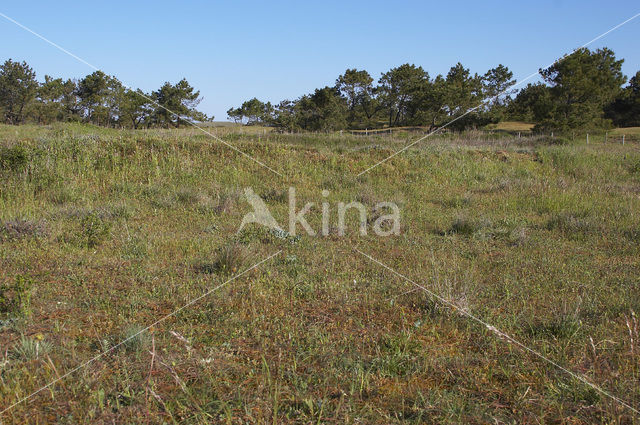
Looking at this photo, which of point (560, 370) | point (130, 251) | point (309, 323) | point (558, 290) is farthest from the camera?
point (130, 251)

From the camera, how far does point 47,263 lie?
5098 millimetres

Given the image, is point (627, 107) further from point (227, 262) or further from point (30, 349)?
point (30, 349)

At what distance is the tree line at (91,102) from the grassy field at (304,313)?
4085 cm

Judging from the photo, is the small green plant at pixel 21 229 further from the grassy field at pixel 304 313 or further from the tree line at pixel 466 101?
the tree line at pixel 466 101

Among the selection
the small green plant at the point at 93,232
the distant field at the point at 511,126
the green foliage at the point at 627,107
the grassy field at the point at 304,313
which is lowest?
the grassy field at the point at 304,313

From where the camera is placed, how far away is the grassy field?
8.86ft

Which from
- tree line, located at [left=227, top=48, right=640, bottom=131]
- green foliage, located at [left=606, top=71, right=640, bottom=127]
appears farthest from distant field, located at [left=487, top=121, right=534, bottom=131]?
green foliage, located at [left=606, top=71, right=640, bottom=127]

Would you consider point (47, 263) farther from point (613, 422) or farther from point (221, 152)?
point (221, 152)

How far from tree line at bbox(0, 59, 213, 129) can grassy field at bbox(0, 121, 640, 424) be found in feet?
134

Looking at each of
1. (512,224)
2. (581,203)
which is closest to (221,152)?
(512,224)

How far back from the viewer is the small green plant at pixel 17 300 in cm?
373

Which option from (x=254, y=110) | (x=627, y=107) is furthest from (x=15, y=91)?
(x=627, y=107)


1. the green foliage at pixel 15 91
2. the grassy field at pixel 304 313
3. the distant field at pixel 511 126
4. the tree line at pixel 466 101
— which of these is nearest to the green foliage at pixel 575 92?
the tree line at pixel 466 101

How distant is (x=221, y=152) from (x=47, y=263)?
7754mm
